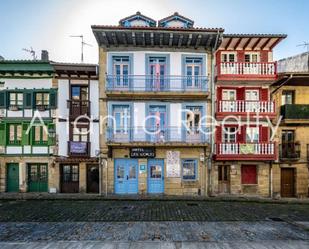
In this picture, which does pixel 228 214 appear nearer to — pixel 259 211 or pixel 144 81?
pixel 259 211

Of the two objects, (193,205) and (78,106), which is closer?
(193,205)

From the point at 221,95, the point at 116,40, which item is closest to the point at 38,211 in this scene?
the point at 116,40

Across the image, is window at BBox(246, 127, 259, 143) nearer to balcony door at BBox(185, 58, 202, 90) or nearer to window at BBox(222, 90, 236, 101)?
window at BBox(222, 90, 236, 101)

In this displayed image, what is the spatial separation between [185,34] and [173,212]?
11461mm

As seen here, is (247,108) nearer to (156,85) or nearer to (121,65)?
(156,85)

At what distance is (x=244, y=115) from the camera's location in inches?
619

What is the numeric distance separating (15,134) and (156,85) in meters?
11.1

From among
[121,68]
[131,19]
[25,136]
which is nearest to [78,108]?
[121,68]

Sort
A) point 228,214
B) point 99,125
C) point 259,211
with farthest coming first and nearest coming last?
point 99,125, point 259,211, point 228,214

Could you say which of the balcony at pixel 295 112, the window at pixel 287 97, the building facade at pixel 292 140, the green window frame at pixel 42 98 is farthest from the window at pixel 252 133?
the green window frame at pixel 42 98

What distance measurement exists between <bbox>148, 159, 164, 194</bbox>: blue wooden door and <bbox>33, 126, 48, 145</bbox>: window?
7972mm

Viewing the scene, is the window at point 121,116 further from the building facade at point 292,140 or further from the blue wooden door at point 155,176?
the building facade at point 292,140

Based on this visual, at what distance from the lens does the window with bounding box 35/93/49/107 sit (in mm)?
16453

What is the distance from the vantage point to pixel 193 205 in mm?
13391
